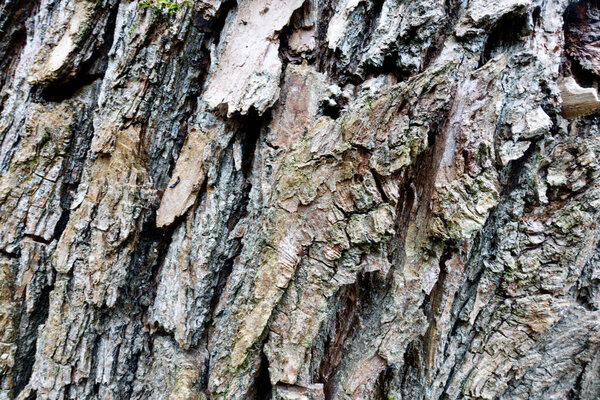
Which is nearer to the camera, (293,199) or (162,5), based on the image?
(293,199)

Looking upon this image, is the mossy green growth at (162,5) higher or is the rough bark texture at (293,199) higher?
the mossy green growth at (162,5)

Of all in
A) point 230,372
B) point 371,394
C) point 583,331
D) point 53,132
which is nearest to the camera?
point 230,372

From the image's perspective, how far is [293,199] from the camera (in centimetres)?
249

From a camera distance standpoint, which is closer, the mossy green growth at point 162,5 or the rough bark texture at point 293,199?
the rough bark texture at point 293,199

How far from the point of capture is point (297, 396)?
2543 mm

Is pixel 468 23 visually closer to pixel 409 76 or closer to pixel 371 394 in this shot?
pixel 409 76

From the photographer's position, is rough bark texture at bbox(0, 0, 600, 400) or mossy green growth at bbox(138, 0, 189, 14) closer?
rough bark texture at bbox(0, 0, 600, 400)

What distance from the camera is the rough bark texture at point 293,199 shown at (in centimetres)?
252

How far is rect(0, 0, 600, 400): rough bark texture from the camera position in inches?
99.1

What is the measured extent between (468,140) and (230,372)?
2538mm

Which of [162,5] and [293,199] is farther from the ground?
[162,5]

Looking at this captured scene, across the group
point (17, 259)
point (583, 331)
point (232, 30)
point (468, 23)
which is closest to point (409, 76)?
point (468, 23)

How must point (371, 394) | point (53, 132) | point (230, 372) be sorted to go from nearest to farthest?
point (230, 372)
point (371, 394)
point (53, 132)

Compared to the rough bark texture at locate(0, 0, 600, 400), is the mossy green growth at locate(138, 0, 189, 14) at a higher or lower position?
higher
